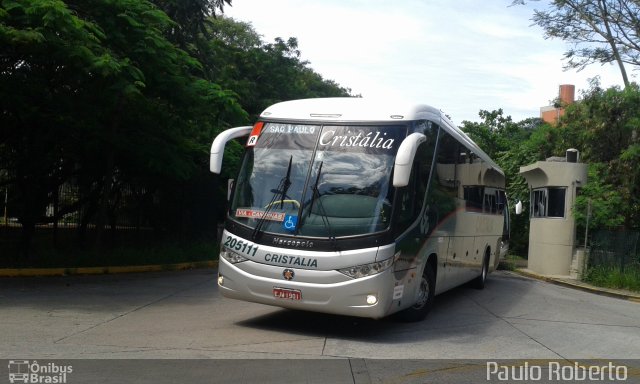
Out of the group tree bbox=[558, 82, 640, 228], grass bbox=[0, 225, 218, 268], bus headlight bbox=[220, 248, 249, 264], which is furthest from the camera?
tree bbox=[558, 82, 640, 228]

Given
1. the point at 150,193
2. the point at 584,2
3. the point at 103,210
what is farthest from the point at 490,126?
the point at 103,210

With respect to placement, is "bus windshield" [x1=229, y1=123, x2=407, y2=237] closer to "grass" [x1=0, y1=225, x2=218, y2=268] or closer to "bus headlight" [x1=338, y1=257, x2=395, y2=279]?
"bus headlight" [x1=338, y1=257, x2=395, y2=279]

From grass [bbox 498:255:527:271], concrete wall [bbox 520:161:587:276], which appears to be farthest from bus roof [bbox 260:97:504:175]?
grass [bbox 498:255:527:271]

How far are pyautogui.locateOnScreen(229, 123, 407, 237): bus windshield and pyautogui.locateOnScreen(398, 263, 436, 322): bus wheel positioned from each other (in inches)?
85.7

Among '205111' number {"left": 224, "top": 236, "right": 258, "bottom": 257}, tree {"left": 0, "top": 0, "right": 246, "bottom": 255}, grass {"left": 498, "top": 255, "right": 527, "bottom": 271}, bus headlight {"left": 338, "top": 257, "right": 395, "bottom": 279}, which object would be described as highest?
tree {"left": 0, "top": 0, "right": 246, "bottom": 255}

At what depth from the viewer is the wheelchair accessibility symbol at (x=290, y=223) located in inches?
349

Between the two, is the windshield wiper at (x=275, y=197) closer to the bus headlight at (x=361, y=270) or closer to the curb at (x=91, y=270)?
the bus headlight at (x=361, y=270)

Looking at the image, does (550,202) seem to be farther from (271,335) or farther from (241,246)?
(241,246)

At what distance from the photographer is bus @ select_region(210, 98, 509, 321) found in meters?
8.64

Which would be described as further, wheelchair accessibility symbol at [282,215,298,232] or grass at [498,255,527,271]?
grass at [498,255,527,271]

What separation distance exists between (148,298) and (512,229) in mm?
21255

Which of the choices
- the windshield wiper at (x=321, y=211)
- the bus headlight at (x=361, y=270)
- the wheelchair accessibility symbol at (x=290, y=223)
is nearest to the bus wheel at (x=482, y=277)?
the bus headlight at (x=361, y=270)

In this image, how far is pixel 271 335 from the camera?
9172mm

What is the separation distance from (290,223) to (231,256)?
1036mm
